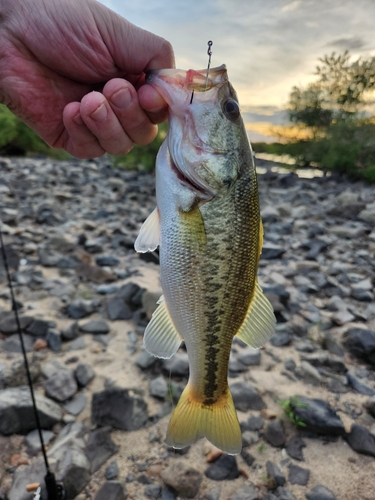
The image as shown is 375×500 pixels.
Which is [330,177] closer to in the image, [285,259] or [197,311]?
[285,259]

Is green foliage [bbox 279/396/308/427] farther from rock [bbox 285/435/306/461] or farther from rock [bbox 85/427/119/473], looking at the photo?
rock [bbox 85/427/119/473]

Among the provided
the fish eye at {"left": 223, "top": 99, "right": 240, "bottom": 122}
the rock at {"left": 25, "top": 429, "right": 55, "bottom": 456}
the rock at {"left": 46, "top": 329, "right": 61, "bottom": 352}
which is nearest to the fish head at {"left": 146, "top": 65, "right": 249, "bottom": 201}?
the fish eye at {"left": 223, "top": 99, "right": 240, "bottom": 122}

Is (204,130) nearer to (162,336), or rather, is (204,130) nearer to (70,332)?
(162,336)

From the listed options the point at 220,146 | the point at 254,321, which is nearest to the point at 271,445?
the point at 254,321

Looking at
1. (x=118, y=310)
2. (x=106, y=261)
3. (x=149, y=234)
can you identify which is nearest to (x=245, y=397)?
(x=118, y=310)

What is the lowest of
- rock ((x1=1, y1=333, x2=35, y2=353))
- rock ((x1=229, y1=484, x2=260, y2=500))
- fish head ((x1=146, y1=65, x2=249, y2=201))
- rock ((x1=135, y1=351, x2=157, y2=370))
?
rock ((x1=229, y1=484, x2=260, y2=500))

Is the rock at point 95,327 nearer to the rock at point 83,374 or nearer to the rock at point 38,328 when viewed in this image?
the rock at point 38,328
